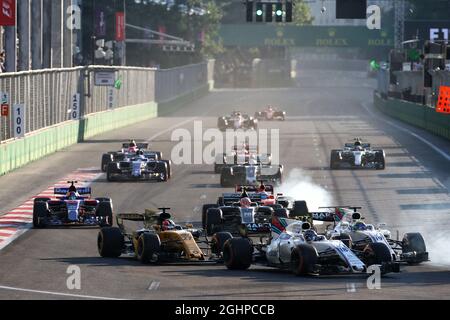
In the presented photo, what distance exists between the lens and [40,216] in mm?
32531

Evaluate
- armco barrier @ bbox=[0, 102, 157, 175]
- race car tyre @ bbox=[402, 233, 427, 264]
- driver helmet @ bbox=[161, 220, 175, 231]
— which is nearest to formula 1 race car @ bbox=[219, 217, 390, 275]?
driver helmet @ bbox=[161, 220, 175, 231]

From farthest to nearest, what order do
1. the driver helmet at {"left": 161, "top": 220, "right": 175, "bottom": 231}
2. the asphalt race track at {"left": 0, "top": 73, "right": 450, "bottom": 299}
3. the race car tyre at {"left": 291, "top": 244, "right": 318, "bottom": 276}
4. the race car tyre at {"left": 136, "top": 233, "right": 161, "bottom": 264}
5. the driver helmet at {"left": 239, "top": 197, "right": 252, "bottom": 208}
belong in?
the driver helmet at {"left": 239, "top": 197, "right": 252, "bottom": 208} → the driver helmet at {"left": 161, "top": 220, "right": 175, "bottom": 231} → the race car tyre at {"left": 136, "top": 233, "right": 161, "bottom": 264} → the race car tyre at {"left": 291, "top": 244, "right": 318, "bottom": 276} → the asphalt race track at {"left": 0, "top": 73, "right": 450, "bottom": 299}

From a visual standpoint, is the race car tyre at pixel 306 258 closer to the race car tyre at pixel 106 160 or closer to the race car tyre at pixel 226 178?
the race car tyre at pixel 226 178

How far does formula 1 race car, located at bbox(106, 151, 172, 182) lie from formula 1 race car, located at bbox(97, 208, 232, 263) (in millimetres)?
16819

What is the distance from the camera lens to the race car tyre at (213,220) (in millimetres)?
30672

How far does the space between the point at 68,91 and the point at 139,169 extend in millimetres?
21171

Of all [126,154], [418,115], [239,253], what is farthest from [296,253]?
[418,115]

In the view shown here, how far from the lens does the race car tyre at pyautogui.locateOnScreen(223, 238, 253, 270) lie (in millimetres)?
26141

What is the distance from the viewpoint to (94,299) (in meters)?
21.5

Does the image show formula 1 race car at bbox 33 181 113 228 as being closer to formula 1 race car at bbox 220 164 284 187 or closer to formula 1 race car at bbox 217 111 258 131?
formula 1 race car at bbox 220 164 284 187

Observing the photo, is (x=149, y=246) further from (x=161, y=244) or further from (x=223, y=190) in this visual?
(x=223, y=190)

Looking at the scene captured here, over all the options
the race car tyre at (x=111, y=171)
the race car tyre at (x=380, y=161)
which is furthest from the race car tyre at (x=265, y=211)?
the race car tyre at (x=380, y=161)

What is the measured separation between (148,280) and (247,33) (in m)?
141

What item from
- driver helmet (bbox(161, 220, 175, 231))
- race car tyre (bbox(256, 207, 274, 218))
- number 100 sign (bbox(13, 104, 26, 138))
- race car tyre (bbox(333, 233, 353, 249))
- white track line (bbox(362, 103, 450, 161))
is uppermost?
number 100 sign (bbox(13, 104, 26, 138))
